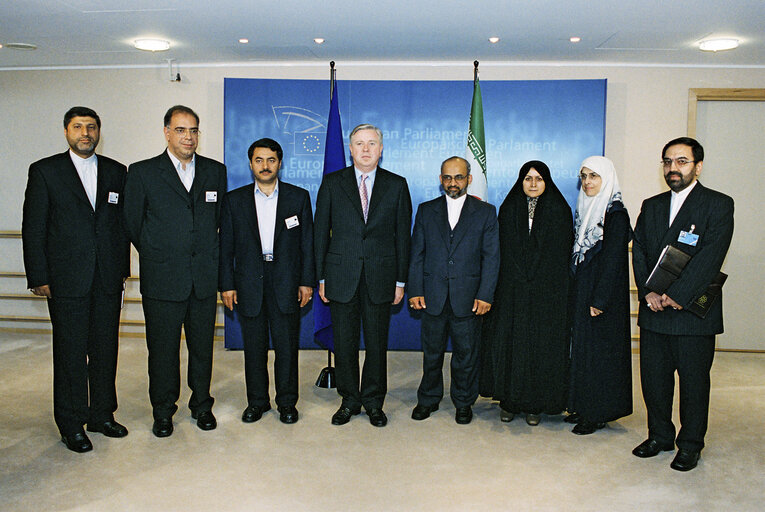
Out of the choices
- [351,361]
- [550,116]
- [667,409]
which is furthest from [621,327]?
[550,116]

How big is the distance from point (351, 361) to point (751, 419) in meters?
2.70

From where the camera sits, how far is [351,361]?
396 centimetres

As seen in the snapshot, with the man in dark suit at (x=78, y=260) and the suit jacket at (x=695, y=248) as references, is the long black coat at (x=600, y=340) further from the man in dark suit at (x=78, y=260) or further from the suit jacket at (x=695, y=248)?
the man in dark suit at (x=78, y=260)

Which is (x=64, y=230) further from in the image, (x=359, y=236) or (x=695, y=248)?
(x=695, y=248)

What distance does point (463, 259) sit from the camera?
151 inches

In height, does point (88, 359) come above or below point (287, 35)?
below

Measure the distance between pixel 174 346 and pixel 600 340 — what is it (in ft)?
8.32

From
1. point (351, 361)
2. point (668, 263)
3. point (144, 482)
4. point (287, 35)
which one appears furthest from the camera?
point (287, 35)

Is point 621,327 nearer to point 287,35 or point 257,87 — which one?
point 287,35

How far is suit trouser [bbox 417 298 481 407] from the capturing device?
3.89 meters

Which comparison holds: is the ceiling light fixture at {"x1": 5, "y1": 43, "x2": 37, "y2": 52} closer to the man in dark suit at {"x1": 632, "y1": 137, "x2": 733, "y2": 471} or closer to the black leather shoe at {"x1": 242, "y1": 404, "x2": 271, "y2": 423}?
the black leather shoe at {"x1": 242, "y1": 404, "x2": 271, "y2": 423}

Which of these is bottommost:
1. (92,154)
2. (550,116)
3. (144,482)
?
(144,482)

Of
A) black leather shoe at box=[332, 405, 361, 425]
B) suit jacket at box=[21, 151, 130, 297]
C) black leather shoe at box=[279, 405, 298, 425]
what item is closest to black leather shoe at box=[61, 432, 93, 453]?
suit jacket at box=[21, 151, 130, 297]

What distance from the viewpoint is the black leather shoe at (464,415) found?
3.96m
